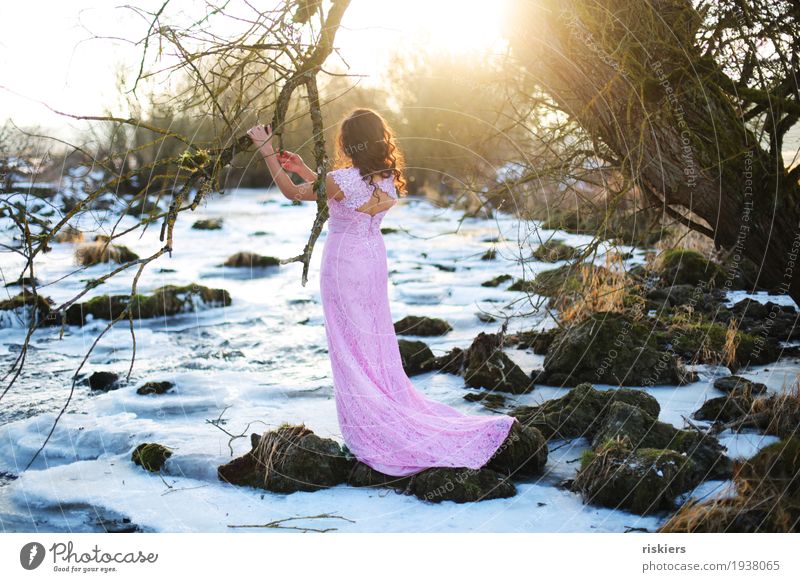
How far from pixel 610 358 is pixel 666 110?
6.27ft

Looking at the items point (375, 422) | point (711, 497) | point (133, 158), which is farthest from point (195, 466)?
point (133, 158)

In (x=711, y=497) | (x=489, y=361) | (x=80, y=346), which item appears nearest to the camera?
(x=711, y=497)

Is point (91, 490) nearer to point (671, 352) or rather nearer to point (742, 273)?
point (671, 352)

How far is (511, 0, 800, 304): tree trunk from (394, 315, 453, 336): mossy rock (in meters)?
2.77

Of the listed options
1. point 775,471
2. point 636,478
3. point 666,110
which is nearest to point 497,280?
point 666,110

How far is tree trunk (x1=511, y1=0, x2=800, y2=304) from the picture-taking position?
5375mm

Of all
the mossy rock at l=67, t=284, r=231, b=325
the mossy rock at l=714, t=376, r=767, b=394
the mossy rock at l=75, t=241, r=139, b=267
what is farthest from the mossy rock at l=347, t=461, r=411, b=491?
the mossy rock at l=75, t=241, r=139, b=267

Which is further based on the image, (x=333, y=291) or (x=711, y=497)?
(x=333, y=291)

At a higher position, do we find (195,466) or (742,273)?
(742,273)

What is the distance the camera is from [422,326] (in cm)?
810

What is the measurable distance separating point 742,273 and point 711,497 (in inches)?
192

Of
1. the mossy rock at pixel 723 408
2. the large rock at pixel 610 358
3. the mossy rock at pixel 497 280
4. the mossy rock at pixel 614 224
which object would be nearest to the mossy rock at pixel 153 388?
the large rock at pixel 610 358

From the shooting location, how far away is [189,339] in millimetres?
8484

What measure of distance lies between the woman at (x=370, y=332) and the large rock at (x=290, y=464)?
0.17m
